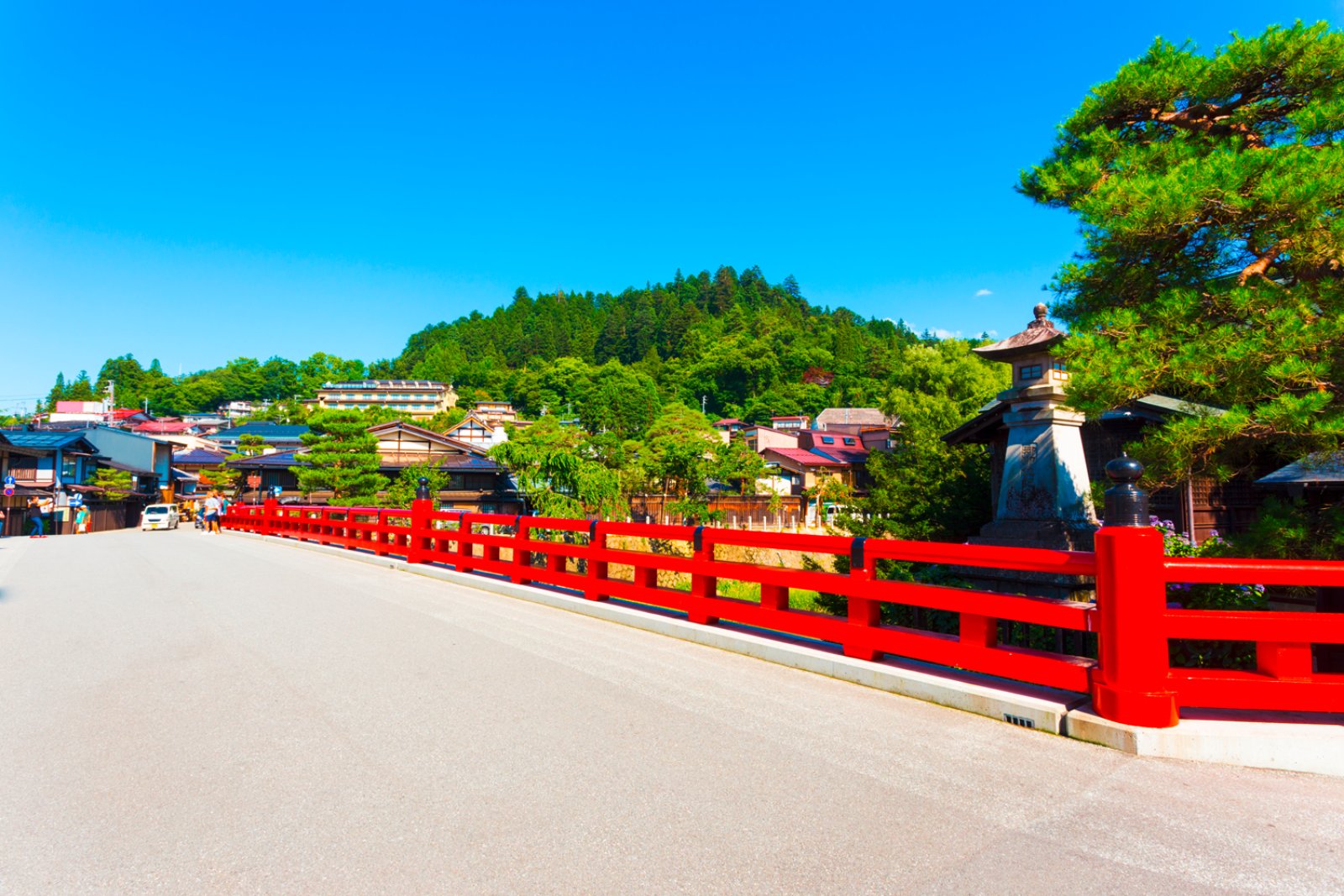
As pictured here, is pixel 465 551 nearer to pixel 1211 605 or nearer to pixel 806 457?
pixel 1211 605

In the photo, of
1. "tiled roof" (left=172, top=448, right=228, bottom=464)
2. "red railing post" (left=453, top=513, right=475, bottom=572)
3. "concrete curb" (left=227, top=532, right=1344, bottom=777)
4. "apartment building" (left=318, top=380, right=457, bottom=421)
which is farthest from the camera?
"apartment building" (left=318, top=380, right=457, bottom=421)

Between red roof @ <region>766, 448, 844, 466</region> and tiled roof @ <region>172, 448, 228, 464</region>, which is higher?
tiled roof @ <region>172, 448, 228, 464</region>

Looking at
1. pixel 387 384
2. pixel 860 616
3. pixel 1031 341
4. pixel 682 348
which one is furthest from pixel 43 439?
pixel 682 348

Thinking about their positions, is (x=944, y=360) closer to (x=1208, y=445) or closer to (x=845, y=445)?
(x=845, y=445)

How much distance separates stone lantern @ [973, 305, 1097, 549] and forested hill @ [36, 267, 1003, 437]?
44.3 m

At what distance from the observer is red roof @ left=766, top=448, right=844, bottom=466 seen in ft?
167

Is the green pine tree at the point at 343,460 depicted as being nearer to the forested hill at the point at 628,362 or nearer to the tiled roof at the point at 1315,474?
the forested hill at the point at 628,362

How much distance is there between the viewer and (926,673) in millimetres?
5105

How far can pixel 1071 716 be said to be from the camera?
4.17 metres

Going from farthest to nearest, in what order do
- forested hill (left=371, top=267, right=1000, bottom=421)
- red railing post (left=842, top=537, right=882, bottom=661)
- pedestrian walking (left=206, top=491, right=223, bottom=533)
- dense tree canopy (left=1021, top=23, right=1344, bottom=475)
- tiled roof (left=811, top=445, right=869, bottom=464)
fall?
forested hill (left=371, top=267, right=1000, bottom=421) < tiled roof (left=811, top=445, right=869, bottom=464) < pedestrian walking (left=206, top=491, right=223, bottom=533) < red railing post (left=842, top=537, right=882, bottom=661) < dense tree canopy (left=1021, top=23, right=1344, bottom=475)

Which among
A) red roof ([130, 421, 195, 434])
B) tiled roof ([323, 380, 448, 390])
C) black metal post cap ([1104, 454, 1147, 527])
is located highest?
tiled roof ([323, 380, 448, 390])

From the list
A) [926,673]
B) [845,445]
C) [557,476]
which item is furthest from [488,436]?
[926,673]

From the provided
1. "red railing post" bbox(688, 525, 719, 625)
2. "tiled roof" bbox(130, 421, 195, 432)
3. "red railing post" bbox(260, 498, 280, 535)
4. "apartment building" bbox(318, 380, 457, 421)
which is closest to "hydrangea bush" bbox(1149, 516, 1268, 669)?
"red railing post" bbox(688, 525, 719, 625)

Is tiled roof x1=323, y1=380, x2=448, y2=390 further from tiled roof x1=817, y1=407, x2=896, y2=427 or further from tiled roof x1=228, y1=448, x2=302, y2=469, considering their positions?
tiled roof x1=228, y1=448, x2=302, y2=469
